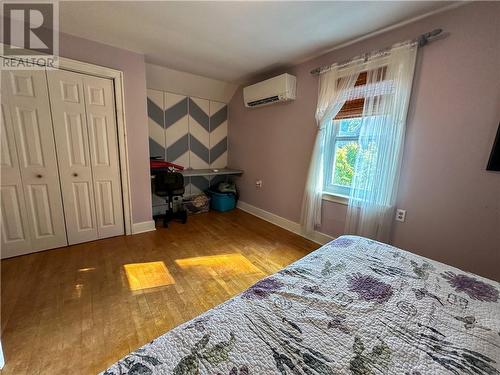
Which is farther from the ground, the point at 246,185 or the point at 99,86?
the point at 99,86

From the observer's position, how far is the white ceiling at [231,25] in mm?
1777

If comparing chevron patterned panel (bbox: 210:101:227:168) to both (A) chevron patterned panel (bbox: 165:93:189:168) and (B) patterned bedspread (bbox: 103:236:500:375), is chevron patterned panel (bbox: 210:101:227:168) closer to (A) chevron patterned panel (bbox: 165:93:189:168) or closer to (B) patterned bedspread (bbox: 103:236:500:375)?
(A) chevron patterned panel (bbox: 165:93:189:168)

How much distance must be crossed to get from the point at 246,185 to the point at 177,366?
3.56m

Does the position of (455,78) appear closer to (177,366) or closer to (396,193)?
(396,193)

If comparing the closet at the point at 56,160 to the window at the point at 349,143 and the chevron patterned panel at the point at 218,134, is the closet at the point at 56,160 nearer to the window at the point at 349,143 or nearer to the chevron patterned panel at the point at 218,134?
the chevron patterned panel at the point at 218,134

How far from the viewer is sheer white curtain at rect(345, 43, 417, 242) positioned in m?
1.96

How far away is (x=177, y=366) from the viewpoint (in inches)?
25.2

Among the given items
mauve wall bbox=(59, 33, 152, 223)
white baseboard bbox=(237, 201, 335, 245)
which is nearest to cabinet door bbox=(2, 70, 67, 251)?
mauve wall bbox=(59, 33, 152, 223)

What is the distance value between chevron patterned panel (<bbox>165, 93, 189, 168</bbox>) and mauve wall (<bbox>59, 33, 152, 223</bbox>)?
0.91 metres

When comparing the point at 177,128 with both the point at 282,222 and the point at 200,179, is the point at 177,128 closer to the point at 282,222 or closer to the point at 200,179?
the point at 200,179

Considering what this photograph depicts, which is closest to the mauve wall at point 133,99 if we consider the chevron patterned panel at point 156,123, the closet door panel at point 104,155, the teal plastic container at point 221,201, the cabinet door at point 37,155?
the closet door panel at point 104,155

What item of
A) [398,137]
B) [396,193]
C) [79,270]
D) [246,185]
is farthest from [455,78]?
[79,270]

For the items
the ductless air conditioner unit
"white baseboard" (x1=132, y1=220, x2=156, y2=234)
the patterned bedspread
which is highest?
the ductless air conditioner unit

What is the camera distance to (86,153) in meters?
2.56
